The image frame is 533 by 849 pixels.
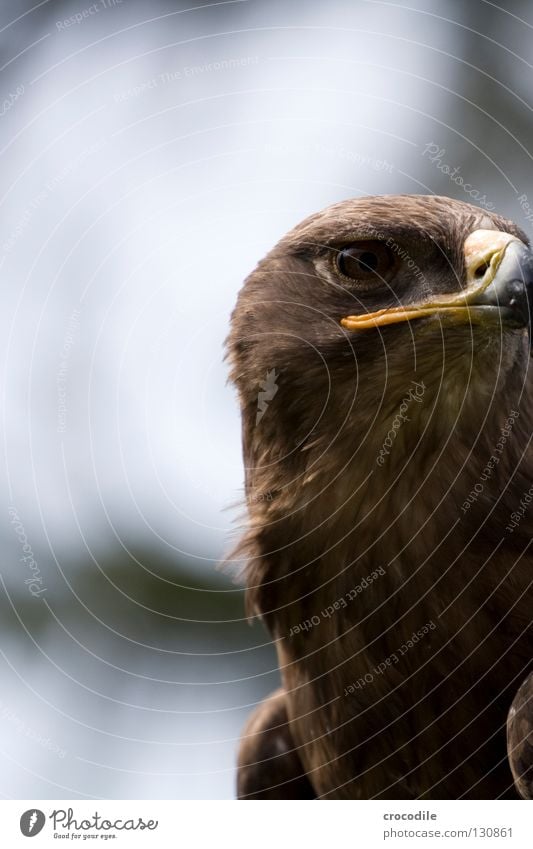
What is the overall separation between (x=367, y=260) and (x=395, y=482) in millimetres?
725

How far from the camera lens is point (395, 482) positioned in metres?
3.97

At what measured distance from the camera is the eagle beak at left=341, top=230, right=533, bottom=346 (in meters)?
3.48

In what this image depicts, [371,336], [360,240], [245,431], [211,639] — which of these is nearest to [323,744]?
[245,431]

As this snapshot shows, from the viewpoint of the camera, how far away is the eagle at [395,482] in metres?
3.74

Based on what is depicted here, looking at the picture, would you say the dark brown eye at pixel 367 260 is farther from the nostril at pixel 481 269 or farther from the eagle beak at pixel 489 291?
the nostril at pixel 481 269

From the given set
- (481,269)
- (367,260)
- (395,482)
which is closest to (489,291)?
(481,269)

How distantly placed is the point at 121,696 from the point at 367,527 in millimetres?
2839
